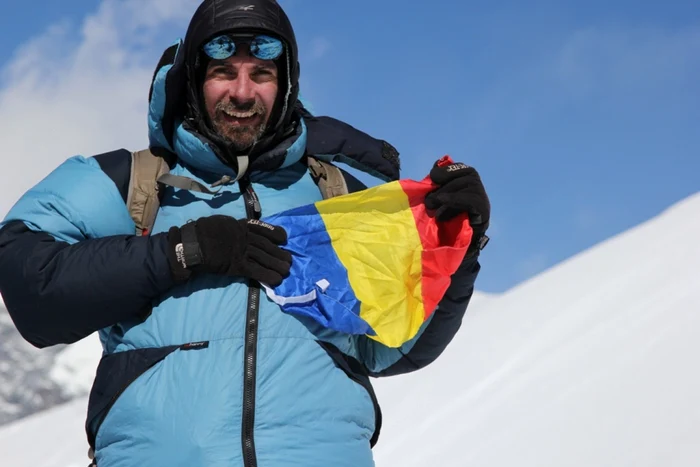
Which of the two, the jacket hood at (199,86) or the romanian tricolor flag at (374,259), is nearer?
the romanian tricolor flag at (374,259)

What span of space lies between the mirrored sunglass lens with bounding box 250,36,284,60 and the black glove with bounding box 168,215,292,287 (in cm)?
70

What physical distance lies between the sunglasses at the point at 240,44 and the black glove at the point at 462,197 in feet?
2.39

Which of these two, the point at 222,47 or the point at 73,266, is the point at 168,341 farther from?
the point at 222,47

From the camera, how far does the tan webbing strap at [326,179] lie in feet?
10.9

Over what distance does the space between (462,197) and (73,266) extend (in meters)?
1.29

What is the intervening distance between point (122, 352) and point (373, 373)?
960 mm

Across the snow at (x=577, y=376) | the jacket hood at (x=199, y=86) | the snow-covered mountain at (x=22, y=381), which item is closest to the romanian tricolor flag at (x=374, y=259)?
the jacket hood at (x=199, y=86)

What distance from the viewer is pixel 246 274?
2.81m

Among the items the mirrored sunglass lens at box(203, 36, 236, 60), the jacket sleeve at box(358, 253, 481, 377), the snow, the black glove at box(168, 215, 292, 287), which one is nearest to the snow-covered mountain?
the snow

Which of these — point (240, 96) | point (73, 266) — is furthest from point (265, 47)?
point (73, 266)

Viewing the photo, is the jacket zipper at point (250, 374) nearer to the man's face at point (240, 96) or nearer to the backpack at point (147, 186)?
the backpack at point (147, 186)

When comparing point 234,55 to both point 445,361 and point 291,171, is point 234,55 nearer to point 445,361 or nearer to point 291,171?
point 291,171

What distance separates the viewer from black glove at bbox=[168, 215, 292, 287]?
8.93ft

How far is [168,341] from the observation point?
278cm
